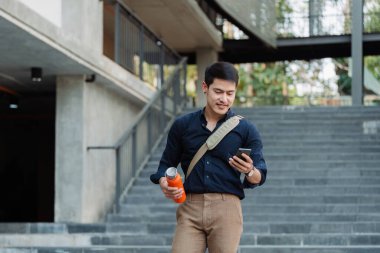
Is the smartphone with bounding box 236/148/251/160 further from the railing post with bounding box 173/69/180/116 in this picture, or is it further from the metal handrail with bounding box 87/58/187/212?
the railing post with bounding box 173/69/180/116

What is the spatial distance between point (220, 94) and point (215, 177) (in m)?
0.44

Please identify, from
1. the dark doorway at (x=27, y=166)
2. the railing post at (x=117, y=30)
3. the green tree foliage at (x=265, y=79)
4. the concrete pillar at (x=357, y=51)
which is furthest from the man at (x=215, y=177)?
the green tree foliage at (x=265, y=79)

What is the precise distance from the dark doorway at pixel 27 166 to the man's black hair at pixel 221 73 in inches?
584

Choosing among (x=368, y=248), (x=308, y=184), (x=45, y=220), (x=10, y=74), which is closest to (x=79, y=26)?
(x=10, y=74)

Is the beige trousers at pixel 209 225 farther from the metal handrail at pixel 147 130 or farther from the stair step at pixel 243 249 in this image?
the metal handrail at pixel 147 130

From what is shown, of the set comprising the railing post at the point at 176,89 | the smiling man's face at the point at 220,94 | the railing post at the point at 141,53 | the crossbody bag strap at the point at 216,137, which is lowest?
the crossbody bag strap at the point at 216,137

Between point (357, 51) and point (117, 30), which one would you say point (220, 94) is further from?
point (357, 51)

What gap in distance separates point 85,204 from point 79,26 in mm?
2684

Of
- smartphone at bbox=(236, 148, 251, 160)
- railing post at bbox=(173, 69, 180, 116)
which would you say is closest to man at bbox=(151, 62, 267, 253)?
smartphone at bbox=(236, 148, 251, 160)

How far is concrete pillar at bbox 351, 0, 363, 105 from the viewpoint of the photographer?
21.7m

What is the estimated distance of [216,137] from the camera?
4633mm

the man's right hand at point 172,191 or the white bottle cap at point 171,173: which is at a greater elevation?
the white bottle cap at point 171,173

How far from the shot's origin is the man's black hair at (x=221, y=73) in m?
4.58

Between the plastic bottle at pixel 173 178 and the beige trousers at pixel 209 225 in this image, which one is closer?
the plastic bottle at pixel 173 178
